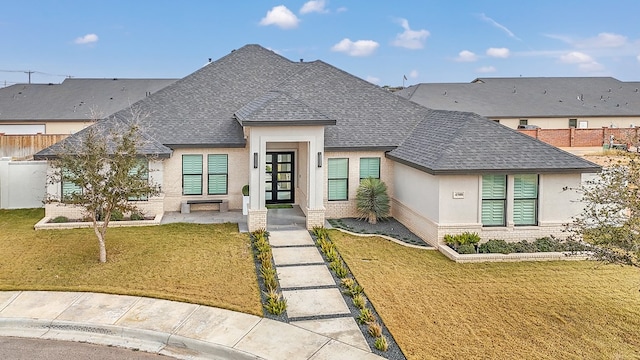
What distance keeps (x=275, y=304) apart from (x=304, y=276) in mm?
2213

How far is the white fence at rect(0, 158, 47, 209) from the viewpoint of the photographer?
61.8ft

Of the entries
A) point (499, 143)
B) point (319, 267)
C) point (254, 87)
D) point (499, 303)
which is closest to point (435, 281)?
point (499, 303)

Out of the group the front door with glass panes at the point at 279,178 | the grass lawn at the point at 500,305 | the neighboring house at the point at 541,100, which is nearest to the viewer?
the grass lawn at the point at 500,305

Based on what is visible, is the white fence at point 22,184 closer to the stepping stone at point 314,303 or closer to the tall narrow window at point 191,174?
the tall narrow window at point 191,174

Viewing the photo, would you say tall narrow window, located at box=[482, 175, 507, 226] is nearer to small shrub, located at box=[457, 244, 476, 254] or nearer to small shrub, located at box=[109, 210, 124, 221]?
small shrub, located at box=[457, 244, 476, 254]

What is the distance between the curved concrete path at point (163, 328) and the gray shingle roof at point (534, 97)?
119 feet

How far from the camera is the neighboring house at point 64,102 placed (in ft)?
119

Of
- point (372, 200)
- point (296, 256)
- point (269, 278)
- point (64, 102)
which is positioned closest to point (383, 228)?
point (372, 200)

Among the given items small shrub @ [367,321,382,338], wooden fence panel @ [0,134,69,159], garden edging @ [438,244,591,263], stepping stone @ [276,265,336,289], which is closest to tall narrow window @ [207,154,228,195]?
stepping stone @ [276,265,336,289]

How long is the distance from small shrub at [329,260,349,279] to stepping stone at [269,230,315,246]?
2268 millimetres

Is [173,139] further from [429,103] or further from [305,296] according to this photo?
[429,103]

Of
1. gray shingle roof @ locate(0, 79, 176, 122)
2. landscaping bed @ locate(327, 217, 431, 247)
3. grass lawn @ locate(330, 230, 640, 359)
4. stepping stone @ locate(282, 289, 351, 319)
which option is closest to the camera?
grass lawn @ locate(330, 230, 640, 359)

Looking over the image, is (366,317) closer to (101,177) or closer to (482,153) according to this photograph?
(101,177)

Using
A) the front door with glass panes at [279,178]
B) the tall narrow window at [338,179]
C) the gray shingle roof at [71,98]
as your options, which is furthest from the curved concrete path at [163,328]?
the gray shingle roof at [71,98]
